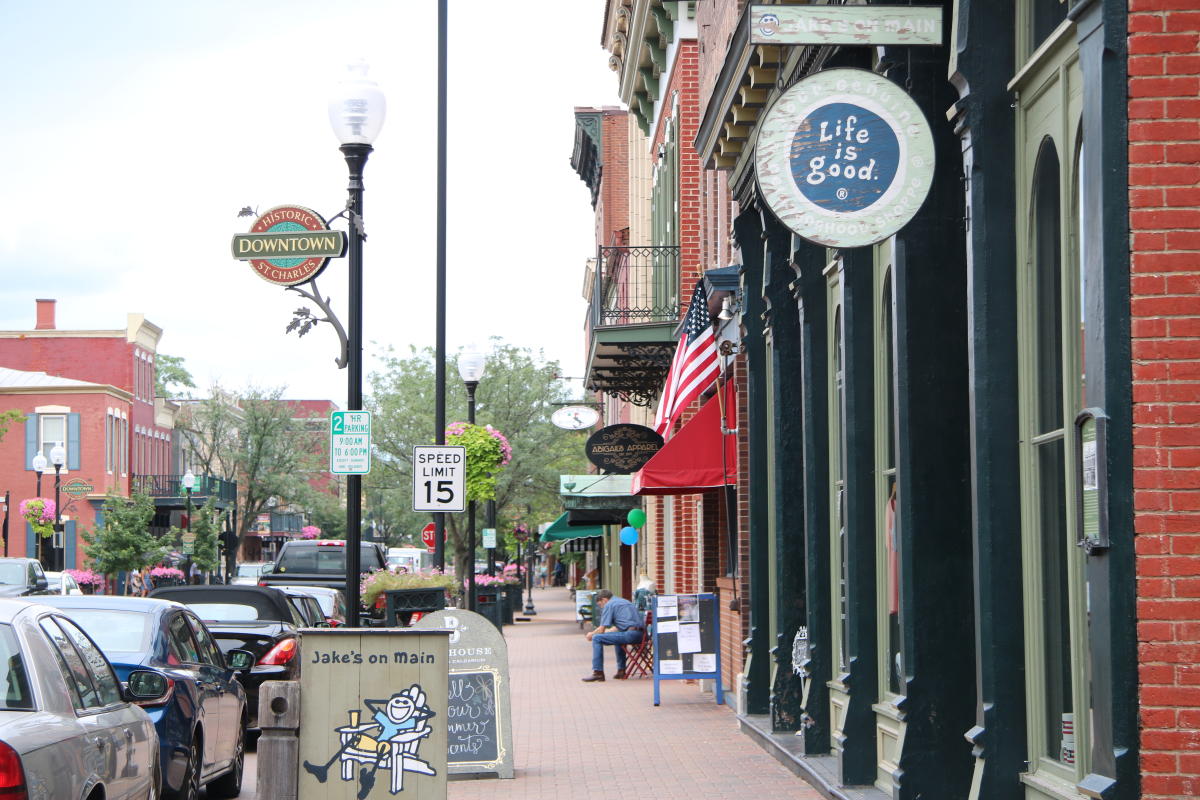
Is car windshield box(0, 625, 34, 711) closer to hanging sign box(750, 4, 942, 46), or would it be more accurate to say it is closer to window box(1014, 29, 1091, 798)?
window box(1014, 29, 1091, 798)

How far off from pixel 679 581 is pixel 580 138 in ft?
81.9

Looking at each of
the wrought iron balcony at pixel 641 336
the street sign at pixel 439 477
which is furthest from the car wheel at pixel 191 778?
the wrought iron balcony at pixel 641 336

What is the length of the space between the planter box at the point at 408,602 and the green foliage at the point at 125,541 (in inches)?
1439

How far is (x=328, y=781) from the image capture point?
8641mm

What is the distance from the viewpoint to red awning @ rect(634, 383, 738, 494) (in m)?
17.4

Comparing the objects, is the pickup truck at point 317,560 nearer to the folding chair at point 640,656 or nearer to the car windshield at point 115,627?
the folding chair at point 640,656

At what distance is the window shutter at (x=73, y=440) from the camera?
6925 centimetres

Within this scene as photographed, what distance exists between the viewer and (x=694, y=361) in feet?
60.0

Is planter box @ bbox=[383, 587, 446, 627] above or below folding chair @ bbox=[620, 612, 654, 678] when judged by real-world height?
above

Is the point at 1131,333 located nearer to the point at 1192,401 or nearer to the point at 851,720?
the point at 1192,401

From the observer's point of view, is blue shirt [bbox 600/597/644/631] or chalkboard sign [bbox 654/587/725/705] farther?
blue shirt [bbox 600/597/644/631]

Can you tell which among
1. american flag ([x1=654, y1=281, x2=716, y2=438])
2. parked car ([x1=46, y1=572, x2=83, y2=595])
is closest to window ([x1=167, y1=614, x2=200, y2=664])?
american flag ([x1=654, y1=281, x2=716, y2=438])

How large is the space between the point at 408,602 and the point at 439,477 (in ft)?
→ 6.50

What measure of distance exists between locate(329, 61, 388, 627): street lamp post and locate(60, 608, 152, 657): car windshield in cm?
191
